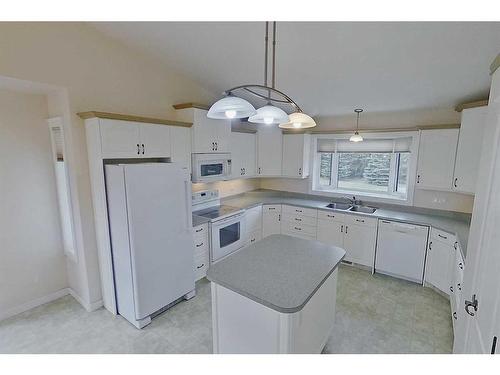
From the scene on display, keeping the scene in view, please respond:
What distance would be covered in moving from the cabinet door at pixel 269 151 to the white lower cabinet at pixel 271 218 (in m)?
0.63

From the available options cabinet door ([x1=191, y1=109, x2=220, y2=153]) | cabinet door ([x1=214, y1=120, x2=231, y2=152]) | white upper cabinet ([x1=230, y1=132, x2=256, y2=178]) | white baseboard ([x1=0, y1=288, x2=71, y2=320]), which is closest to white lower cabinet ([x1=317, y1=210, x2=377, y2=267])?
white upper cabinet ([x1=230, y1=132, x2=256, y2=178])

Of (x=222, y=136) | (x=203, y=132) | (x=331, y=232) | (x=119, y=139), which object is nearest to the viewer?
(x=119, y=139)

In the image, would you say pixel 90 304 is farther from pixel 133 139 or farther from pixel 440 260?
pixel 440 260

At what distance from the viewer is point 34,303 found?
9.29 feet

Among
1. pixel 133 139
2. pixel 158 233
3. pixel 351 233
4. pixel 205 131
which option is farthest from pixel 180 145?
pixel 351 233

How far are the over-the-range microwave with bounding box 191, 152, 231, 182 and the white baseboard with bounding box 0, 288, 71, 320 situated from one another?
2.07 meters

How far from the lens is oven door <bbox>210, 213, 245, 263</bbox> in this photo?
3479mm

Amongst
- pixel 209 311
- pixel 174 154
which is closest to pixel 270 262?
pixel 209 311

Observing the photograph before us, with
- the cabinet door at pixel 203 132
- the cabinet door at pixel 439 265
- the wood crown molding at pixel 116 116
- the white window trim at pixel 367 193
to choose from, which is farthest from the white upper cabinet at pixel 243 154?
the cabinet door at pixel 439 265

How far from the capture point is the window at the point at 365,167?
12.7 ft

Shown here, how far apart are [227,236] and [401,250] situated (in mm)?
2388

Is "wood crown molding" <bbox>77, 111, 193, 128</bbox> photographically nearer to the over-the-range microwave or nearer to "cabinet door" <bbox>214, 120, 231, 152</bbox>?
the over-the-range microwave

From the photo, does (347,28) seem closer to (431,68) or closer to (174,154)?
(431,68)
